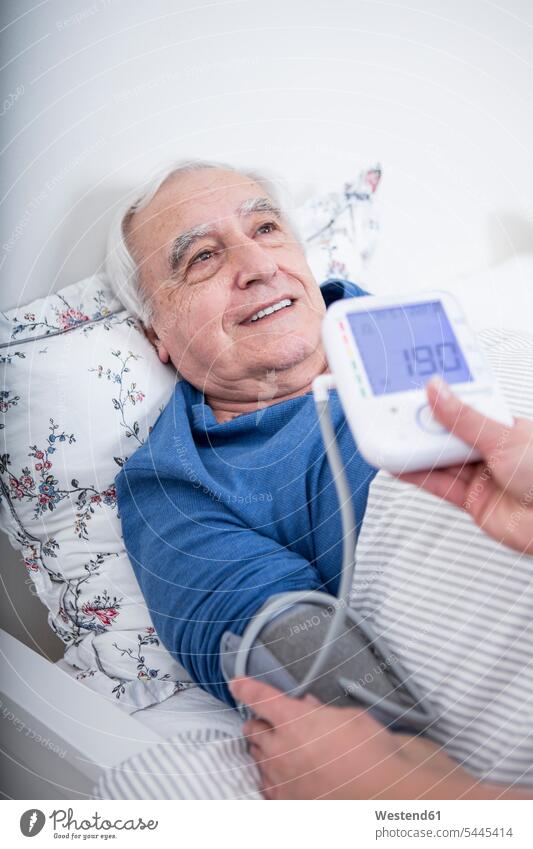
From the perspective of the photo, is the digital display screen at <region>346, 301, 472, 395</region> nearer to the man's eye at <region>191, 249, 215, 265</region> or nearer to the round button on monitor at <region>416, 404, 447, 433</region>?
the round button on monitor at <region>416, 404, 447, 433</region>

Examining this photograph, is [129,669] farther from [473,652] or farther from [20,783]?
[473,652]

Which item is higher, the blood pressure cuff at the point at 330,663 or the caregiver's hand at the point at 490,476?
the caregiver's hand at the point at 490,476

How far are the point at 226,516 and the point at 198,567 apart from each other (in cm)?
5

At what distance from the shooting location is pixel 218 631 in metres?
0.50

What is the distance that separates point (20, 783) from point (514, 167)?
2.60ft

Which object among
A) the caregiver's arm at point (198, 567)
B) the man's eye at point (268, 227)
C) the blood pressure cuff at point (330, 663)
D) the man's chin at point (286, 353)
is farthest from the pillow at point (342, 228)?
the blood pressure cuff at point (330, 663)

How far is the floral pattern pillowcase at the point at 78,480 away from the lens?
621 millimetres

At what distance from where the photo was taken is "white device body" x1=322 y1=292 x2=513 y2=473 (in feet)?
1.32

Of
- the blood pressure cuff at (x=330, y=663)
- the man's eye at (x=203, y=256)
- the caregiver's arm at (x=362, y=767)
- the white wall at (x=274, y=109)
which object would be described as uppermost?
the white wall at (x=274, y=109)

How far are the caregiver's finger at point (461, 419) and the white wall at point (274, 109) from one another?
1.28 ft

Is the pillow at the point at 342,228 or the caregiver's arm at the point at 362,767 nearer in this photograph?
the caregiver's arm at the point at 362,767

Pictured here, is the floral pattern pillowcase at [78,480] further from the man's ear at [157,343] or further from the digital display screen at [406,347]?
the digital display screen at [406,347]

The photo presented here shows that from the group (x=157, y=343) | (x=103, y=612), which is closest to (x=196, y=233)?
(x=157, y=343)

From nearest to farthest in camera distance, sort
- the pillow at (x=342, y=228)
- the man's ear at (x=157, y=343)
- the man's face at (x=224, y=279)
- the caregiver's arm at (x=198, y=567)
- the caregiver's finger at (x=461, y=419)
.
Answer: the caregiver's finger at (x=461, y=419)
the caregiver's arm at (x=198, y=567)
the man's face at (x=224, y=279)
the man's ear at (x=157, y=343)
the pillow at (x=342, y=228)
